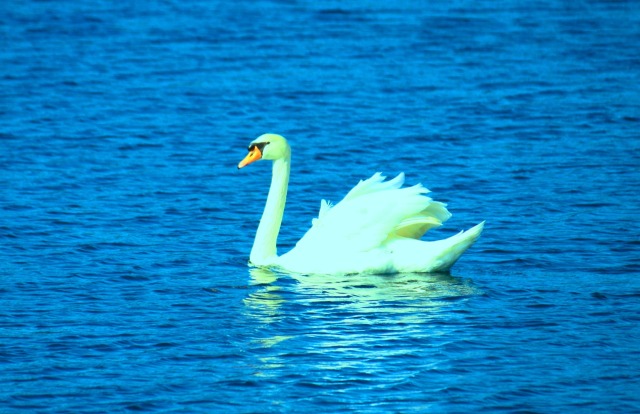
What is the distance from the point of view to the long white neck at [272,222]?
12.4m

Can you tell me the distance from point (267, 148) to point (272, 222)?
2.45 ft

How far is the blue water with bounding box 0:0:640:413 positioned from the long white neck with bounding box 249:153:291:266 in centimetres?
25

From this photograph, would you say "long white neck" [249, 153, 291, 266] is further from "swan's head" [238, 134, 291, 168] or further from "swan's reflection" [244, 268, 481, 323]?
"swan's reflection" [244, 268, 481, 323]

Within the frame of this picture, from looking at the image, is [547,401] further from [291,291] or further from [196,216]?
[196,216]

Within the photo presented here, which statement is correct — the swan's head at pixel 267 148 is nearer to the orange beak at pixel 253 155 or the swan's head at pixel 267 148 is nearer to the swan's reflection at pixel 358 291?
the orange beak at pixel 253 155

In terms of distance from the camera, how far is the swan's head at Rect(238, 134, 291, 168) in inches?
503

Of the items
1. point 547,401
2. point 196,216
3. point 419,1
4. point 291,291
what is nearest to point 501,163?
point 196,216

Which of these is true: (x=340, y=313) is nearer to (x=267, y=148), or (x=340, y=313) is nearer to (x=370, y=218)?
(x=370, y=218)

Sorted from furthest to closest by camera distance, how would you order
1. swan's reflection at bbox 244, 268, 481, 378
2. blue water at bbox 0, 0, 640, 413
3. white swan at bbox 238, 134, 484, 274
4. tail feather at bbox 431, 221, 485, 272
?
white swan at bbox 238, 134, 484, 274 < tail feather at bbox 431, 221, 485, 272 < swan's reflection at bbox 244, 268, 481, 378 < blue water at bbox 0, 0, 640, 413

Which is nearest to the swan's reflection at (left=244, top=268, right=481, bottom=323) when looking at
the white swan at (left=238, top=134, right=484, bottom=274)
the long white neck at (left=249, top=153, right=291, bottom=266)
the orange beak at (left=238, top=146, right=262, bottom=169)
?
the white swan at (left=238, top=134, right=484, bottom=274)

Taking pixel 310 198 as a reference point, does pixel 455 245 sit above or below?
above

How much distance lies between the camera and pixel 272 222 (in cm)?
1273

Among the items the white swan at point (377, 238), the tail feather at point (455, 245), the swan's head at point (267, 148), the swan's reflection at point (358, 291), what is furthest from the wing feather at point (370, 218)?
the swan's head at point (267, 148)

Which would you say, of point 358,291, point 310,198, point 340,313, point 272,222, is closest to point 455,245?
point 358,291
